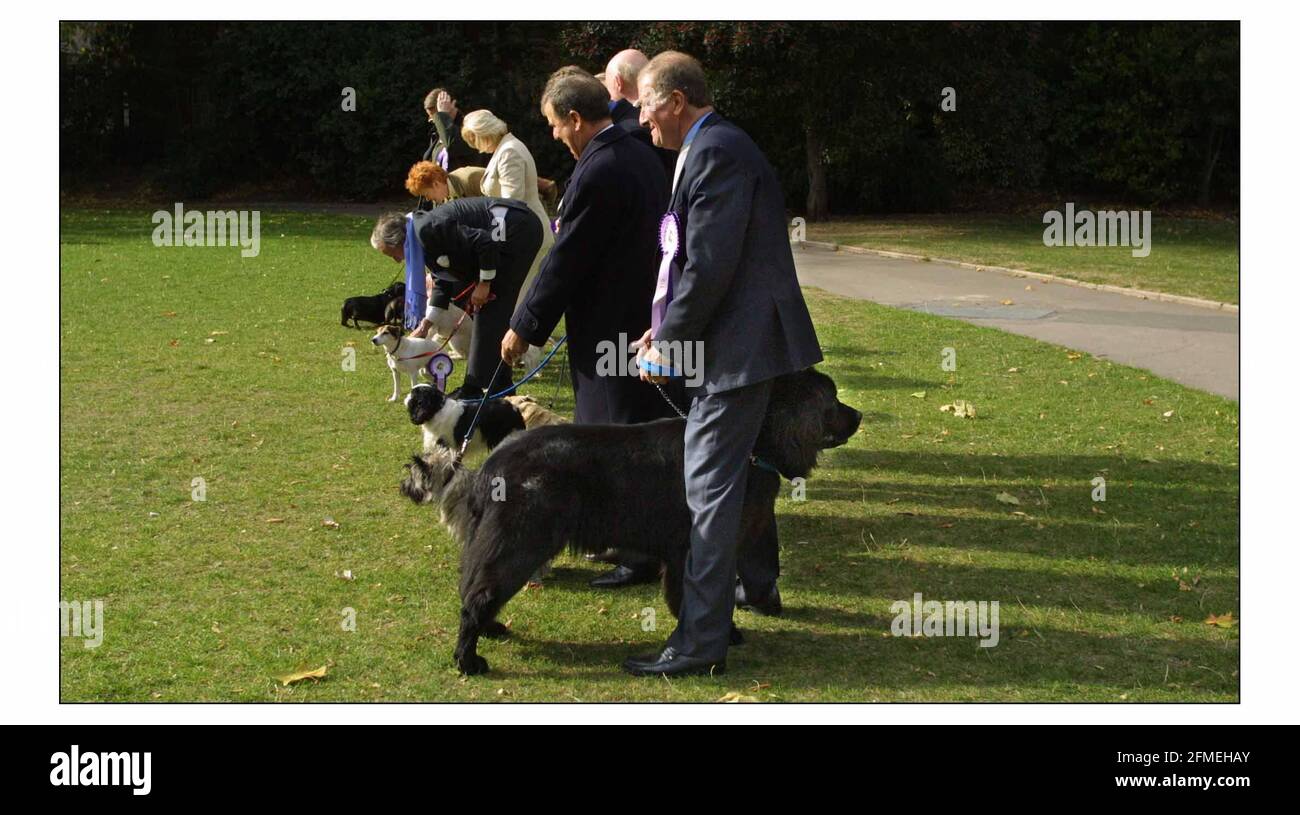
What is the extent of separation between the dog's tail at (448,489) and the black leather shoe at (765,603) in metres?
1.39

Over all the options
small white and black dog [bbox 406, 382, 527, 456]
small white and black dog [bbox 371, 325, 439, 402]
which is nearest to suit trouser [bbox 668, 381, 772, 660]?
small white and black dog [bbox 406, 382, 527, 456]

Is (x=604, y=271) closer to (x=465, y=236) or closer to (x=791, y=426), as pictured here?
(x=791, y=426)

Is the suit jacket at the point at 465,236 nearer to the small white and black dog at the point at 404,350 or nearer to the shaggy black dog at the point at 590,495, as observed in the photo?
the small white and black dog at the point at 404,350

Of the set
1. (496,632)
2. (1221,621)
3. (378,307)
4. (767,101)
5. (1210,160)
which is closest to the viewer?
(496,632)

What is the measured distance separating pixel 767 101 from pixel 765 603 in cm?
1971

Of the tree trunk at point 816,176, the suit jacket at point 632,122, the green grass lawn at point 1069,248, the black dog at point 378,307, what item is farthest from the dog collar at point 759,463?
the tree trunk at point 816,176

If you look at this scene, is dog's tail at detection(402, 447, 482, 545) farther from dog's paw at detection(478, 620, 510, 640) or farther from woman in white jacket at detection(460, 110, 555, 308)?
woman in white jacket at detection(460, 110, 555, 308)

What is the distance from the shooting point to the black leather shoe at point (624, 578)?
6.04 metres

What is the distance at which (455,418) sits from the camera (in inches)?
291

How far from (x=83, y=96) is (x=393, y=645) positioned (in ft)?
101

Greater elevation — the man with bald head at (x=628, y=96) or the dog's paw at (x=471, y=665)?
the man with bald head at (x=628, y=96)

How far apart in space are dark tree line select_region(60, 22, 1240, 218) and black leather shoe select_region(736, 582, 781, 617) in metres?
18.3

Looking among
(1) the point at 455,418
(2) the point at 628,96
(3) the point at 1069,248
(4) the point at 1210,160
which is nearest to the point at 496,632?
(1) the point at 455,418

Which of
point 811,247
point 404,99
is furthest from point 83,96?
point 811,247
